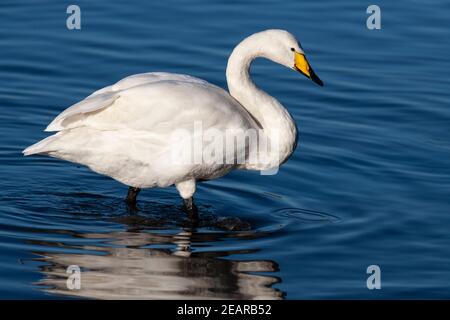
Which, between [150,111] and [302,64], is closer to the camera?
[150,111]

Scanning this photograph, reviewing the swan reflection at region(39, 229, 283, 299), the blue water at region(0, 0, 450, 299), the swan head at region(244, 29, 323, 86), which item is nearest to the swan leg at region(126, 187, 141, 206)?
the blue water at region(0, 0, 450, 299)

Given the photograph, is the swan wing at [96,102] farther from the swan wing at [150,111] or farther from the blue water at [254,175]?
the blue water at [254,175]

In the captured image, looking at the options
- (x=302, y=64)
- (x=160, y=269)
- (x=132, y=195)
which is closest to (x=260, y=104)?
(x=302, y=64)

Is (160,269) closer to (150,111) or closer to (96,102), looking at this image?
(150,111)

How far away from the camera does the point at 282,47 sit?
950 centimetres

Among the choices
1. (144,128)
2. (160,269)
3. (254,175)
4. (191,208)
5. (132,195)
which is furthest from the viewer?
(254,175)

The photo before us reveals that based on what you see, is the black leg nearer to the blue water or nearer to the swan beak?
the blue water

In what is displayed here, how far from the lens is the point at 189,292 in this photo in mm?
7992

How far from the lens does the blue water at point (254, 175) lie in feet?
27.5

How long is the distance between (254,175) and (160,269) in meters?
2.54

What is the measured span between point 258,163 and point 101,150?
1.26m
